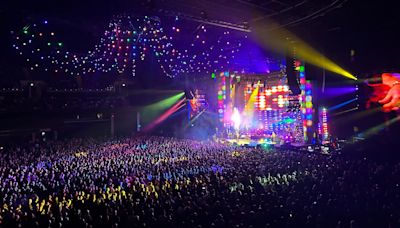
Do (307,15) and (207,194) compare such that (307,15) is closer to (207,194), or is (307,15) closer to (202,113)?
(207,194)

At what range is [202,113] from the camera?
24078mm

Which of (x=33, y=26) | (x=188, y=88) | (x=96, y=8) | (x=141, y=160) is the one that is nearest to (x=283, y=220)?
(x=141, y=160)

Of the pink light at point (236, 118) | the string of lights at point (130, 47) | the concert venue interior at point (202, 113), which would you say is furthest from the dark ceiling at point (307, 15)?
the pink light at point (236, 118)

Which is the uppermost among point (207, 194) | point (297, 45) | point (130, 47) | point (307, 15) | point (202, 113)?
point (307, 15)

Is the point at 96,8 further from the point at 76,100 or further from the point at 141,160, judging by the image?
the point at 76,100

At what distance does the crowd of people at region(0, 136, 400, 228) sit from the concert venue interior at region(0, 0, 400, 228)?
0.04 metres

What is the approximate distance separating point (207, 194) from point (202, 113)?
18063mm

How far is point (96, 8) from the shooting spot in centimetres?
1111

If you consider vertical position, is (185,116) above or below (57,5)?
below

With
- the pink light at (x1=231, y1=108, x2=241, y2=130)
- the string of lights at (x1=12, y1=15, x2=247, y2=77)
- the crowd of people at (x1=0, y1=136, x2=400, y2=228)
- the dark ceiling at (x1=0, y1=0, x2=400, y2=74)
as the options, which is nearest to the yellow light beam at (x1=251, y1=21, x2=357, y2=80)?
the dark ceiling at (x1=0, y1=0, x2=400, y2=74)

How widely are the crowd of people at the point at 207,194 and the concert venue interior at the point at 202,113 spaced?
0.14ft

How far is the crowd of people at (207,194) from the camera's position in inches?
192

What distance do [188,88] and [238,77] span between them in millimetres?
4378

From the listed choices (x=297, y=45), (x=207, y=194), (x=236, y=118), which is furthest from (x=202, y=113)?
(x=207, y=194)
